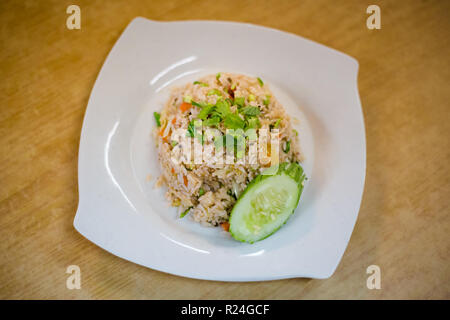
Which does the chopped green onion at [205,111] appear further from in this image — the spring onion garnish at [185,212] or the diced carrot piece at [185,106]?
the spring onion garnish at [185,212]

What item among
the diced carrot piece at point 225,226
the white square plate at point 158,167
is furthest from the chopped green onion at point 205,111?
the diced carrot piece at point 225,226

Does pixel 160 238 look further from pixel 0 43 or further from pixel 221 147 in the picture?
A: pixel 0 43

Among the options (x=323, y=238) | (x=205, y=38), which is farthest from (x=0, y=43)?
(x=323, y=238)

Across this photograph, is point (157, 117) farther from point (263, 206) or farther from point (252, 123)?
point (263, 206)

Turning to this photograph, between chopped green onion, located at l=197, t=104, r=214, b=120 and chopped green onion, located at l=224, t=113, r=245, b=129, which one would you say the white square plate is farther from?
chopped green onion, located at l=224, t=113, r=245, b=129

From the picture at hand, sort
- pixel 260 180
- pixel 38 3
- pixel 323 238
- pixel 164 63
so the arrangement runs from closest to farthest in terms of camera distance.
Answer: pixel 260 180 → pixel 323 238 → pixel 164 63 → pixel 38 3

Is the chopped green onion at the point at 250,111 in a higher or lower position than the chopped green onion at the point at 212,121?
higher

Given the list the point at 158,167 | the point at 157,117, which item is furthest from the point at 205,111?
the point at 158,167
